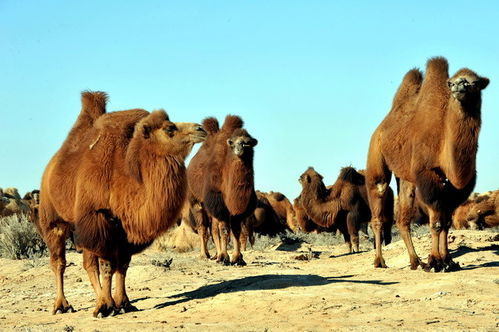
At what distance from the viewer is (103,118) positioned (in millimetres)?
11008

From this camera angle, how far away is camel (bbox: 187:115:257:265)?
16.4m

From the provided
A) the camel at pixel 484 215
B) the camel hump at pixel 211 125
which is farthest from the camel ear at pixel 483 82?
the camel at pixel 484 215

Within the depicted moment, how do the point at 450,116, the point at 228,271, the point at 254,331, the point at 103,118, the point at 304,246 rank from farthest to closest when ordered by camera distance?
the point at 304,246
the point at 228,271
the point at 450,116
the point at 103,118
the point at 254,331

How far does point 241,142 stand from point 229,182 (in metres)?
0.90

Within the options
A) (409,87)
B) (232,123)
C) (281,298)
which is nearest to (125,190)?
(281,298)

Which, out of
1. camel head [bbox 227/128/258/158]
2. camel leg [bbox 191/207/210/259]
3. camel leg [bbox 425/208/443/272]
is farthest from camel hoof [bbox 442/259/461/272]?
camel leg [bbox 191/207/210/259]

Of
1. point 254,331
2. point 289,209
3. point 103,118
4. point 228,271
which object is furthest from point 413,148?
point 289,209

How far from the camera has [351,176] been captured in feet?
72.3

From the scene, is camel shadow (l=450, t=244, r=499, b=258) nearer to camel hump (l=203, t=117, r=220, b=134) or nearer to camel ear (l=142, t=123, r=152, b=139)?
camel hump (l=203, t=117, r=220, b=134)

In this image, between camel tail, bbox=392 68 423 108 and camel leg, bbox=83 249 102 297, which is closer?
camel leg, bbox=83 249 102 297

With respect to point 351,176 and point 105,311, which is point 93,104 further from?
point 351,176

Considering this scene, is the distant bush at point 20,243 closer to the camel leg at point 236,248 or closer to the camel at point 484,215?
the camel leg at point 236,248

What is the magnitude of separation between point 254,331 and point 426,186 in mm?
5323

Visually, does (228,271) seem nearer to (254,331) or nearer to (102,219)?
(102,219)
